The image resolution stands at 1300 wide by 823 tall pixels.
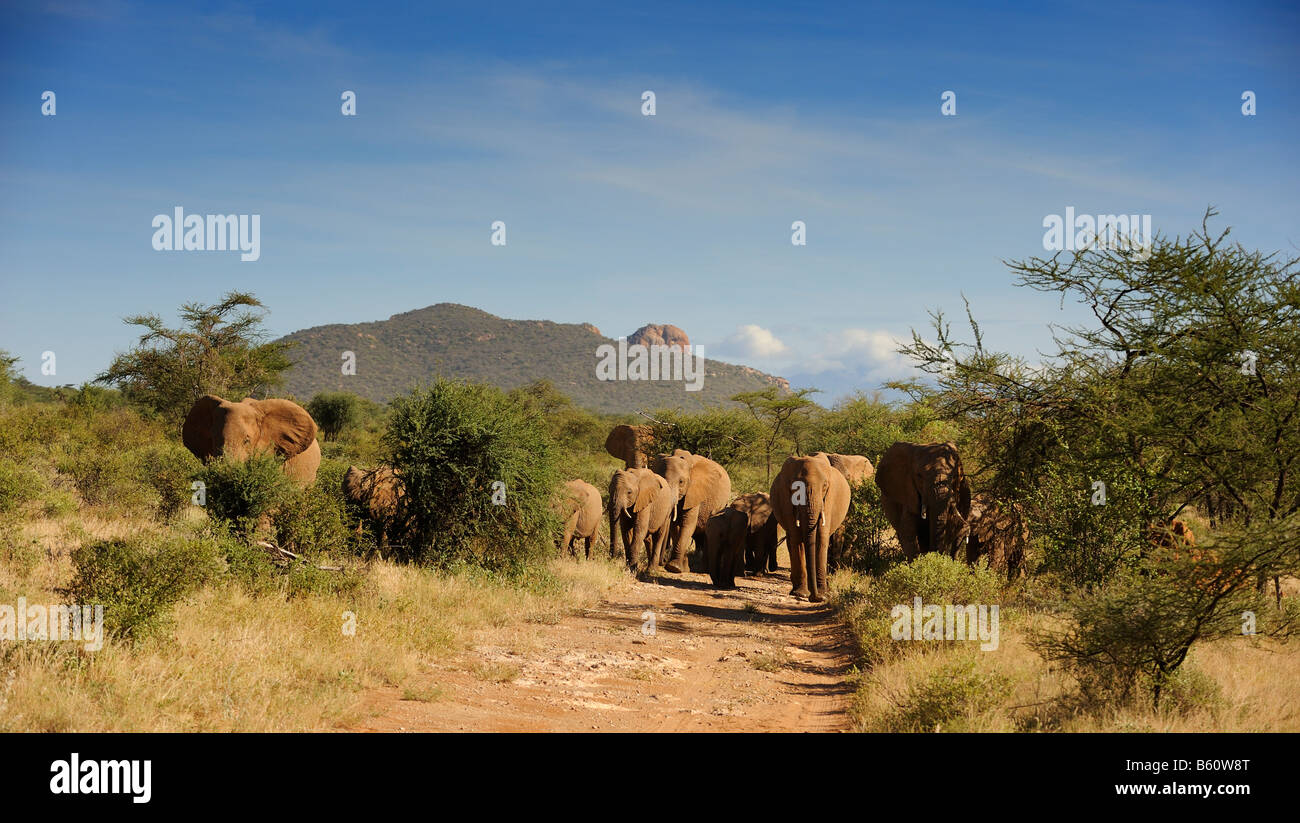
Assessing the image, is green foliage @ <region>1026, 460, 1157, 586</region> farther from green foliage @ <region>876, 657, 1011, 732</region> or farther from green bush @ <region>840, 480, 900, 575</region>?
green bush @ <region>840, 480, 900, 575</region>

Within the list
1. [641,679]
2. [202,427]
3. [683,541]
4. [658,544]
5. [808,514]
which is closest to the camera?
[641,679]

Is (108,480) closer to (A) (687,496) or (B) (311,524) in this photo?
(B) (311,524)

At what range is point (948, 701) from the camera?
736 cm

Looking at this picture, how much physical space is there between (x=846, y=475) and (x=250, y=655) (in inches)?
671

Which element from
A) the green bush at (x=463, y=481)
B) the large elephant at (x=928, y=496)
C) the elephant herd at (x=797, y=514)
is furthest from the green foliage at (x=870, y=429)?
the green bush at (x=463, y=481)

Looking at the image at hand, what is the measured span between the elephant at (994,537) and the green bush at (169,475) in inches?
509

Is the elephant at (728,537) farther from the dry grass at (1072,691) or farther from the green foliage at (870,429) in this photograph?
the dry grass at (1072,691)

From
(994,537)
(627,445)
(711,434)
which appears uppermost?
(711,434)

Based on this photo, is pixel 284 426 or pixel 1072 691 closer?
pixel 1072 691

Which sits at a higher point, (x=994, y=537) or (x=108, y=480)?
(x=108, y=480)
